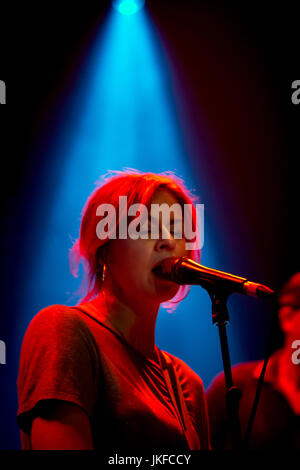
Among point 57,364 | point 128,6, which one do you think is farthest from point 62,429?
point 128,6

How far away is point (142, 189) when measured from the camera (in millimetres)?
1456

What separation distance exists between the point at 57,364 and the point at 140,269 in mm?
427

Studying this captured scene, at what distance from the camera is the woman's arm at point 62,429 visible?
927mm

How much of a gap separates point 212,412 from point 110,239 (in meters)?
1.45

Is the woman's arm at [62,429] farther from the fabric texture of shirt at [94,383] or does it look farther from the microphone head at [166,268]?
the microphone head at [166,268]

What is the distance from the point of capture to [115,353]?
1213mm

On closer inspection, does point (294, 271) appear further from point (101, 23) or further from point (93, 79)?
point (101, 23)

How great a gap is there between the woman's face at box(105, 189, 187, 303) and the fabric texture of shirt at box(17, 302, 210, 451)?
0.15 m

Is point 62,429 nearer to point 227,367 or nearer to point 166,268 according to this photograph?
point 227,367

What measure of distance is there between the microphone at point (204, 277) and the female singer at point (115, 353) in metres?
0.07

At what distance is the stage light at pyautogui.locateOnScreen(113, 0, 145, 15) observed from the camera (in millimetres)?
2891

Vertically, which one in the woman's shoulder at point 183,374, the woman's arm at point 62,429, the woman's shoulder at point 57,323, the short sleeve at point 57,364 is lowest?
the woman's shoulder at point 183,374

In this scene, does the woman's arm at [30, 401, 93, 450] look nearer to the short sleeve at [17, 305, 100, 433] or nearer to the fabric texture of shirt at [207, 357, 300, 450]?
the short sleeve at [17, 305, 100, 433]

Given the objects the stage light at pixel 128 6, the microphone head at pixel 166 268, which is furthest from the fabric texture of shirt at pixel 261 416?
the stage light at pixel 128 6
